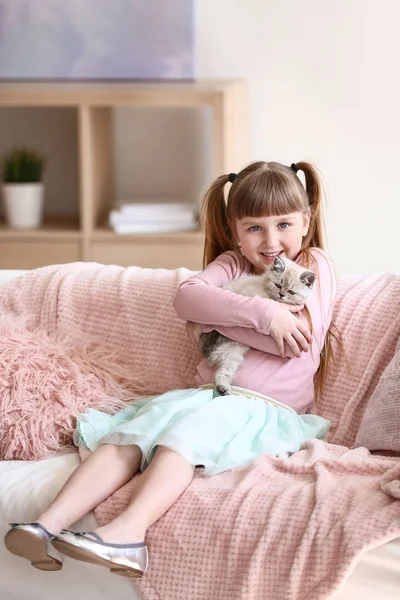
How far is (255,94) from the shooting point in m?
3.60

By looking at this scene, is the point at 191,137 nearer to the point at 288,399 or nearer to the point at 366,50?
the point at 366,50

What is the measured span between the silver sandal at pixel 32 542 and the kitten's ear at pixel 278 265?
711 mm

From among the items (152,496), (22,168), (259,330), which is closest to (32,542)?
(152,496)

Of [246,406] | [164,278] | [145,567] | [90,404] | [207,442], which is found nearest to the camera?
[145,567]

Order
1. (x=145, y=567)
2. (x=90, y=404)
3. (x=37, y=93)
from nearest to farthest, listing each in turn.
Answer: (x=145, y=567)
(x=90, y=404)
(x=37, y=93)

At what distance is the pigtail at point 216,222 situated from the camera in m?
2.10

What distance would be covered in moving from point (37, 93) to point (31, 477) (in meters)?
1.95

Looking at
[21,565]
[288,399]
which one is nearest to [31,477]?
[21,565]

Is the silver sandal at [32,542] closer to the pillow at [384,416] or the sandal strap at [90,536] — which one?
the sandal strap at [90,536]

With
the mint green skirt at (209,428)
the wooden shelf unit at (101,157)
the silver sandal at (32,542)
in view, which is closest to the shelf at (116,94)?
the wooden shelf unit at (101,157)

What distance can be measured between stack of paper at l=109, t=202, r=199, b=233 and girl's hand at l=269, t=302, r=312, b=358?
156 centimetres

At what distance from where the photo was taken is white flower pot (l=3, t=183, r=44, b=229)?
11.5ft

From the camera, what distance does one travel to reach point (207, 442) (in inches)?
68.1

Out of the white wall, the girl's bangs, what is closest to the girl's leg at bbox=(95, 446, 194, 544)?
the girl's bangs
